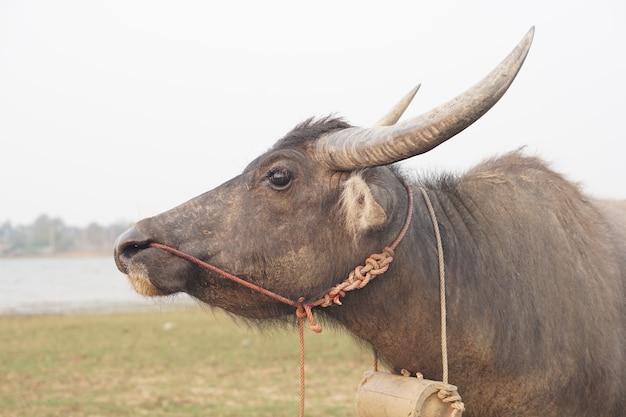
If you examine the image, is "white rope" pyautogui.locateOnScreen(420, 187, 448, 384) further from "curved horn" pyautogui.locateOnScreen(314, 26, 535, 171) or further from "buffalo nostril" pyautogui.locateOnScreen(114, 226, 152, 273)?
"buffalo nostril" pyautogui.locateOnScreen(114, 226, 152, 273)

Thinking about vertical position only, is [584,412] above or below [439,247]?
below

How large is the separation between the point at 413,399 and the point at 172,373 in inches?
458

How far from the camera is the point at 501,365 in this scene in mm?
3873

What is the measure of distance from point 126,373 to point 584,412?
12.1 metres

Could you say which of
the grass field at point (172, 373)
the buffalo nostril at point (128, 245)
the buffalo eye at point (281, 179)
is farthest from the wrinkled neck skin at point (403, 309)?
the grass field at point (172, 373)

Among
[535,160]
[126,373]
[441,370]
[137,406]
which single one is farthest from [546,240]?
[126,373]

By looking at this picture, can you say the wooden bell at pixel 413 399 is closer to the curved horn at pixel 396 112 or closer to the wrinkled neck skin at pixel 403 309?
the wrinkled neck skin at pixel 403 309

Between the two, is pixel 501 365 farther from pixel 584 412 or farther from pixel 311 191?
pixel 311 191

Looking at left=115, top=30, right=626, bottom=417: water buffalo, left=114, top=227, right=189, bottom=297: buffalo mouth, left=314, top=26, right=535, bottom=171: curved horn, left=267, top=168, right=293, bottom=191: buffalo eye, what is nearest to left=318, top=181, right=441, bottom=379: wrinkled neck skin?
left=115, top=30, right=626, bottom=417: water buffalo

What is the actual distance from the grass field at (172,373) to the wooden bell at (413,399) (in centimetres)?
330

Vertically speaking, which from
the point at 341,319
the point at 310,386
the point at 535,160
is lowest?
the point at 310,386

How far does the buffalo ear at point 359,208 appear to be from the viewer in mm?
3660

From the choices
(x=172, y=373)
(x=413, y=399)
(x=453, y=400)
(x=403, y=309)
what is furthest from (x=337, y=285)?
(x=172, y=373)

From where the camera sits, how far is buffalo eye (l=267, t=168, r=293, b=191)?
153 inches
